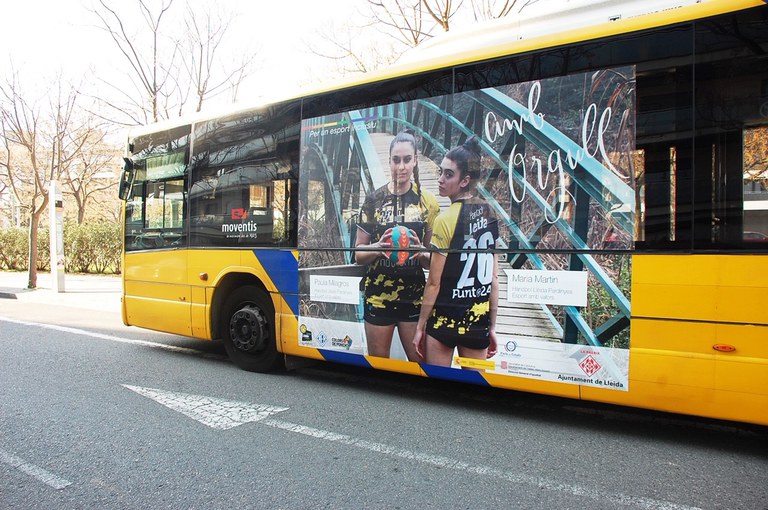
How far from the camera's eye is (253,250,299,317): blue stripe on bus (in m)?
5.81

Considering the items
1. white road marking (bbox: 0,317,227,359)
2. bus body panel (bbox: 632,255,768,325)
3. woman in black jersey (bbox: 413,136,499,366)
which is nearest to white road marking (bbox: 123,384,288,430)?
woman in black jersey (bbox: 413,136,499,366)

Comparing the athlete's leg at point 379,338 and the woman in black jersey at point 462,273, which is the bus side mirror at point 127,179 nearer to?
the athlete's leg at point 379,338

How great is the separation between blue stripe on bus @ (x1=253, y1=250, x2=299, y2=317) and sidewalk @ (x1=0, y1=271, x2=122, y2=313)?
8270mm

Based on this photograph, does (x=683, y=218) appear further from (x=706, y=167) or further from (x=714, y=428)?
(x=714, y=428)

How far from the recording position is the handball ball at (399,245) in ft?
16.3

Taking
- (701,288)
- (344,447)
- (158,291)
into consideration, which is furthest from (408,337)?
(158,291)

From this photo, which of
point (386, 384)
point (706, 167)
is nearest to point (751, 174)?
point (706, 167)

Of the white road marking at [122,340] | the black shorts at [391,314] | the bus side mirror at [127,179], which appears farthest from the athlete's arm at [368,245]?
the bus side mirror at [127,179]

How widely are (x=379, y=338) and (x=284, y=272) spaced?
1.43 m

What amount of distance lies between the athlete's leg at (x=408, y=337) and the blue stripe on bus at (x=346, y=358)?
1.75ft

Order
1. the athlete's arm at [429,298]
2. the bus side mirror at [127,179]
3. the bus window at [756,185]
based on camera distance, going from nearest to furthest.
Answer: the bus window at [756,185], the athlete's arm at [429,298], the bus side mirror at [127,179]

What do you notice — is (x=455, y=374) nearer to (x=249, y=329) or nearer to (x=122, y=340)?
(x=249, y=329)

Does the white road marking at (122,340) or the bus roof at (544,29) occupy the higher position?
the bus roof at (544,29)

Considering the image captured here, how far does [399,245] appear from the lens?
500 centimetres
